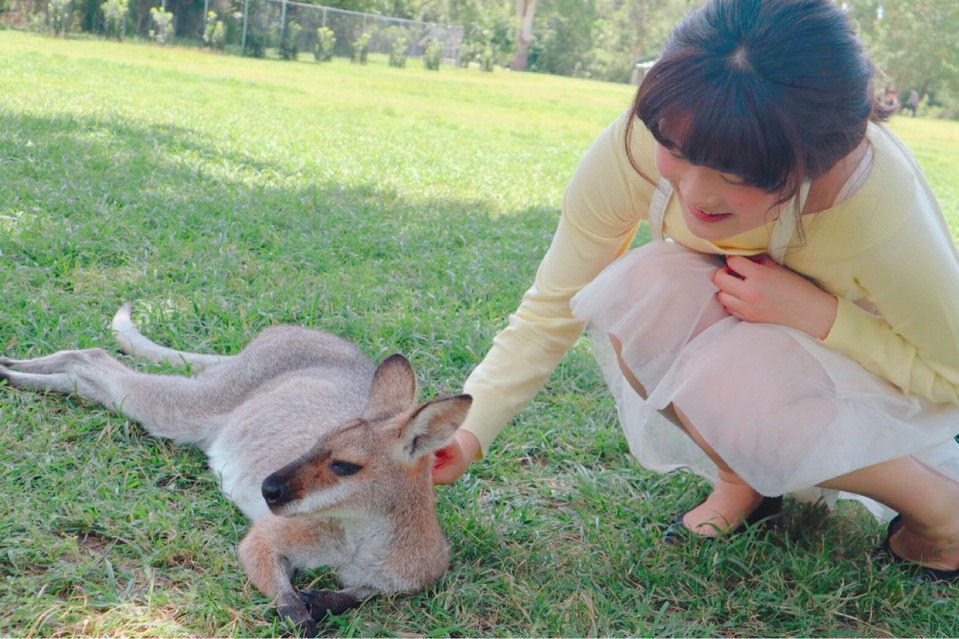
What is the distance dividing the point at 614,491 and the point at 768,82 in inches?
44.9

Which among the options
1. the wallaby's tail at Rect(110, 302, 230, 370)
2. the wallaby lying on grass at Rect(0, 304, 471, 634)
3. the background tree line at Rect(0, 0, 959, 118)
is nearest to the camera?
the wallaby lying on grass at Rect(0, 304, 471, 634)

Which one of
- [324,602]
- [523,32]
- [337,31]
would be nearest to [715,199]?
[324,602]

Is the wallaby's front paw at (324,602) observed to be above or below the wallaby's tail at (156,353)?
below

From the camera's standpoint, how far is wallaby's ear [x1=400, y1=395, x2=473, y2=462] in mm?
1645

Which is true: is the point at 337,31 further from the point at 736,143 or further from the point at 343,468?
the point at 736,143

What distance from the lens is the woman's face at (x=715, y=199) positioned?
145 cm

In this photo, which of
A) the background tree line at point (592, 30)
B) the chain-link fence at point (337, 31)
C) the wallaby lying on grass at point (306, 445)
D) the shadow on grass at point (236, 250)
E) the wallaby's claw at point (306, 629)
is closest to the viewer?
the wallaby's claw at point (306, 629)

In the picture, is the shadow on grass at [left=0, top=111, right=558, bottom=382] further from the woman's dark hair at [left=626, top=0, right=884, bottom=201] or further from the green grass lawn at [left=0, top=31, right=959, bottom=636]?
the woman's dark hair at [left=626, top=0, right=884, bottom=201]

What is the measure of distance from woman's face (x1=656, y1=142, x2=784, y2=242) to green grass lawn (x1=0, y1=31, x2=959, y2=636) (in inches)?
27.8

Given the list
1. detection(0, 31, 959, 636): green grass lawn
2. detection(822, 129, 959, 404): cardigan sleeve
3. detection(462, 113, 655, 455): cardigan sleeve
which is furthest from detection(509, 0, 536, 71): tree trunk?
detection(822, 129, 959, 404): cardigan sleeve

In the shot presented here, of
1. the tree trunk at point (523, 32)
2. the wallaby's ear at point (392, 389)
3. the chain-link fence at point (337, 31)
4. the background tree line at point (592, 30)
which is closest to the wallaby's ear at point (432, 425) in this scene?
the wallaby's ear at point (392, 389)

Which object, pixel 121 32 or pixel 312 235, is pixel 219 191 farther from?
pixel 121 32

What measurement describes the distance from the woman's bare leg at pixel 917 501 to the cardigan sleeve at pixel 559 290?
614 millimetres

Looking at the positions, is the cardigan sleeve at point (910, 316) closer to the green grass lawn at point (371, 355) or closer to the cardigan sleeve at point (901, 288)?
the cardigan sleeve at point (901, 288)
